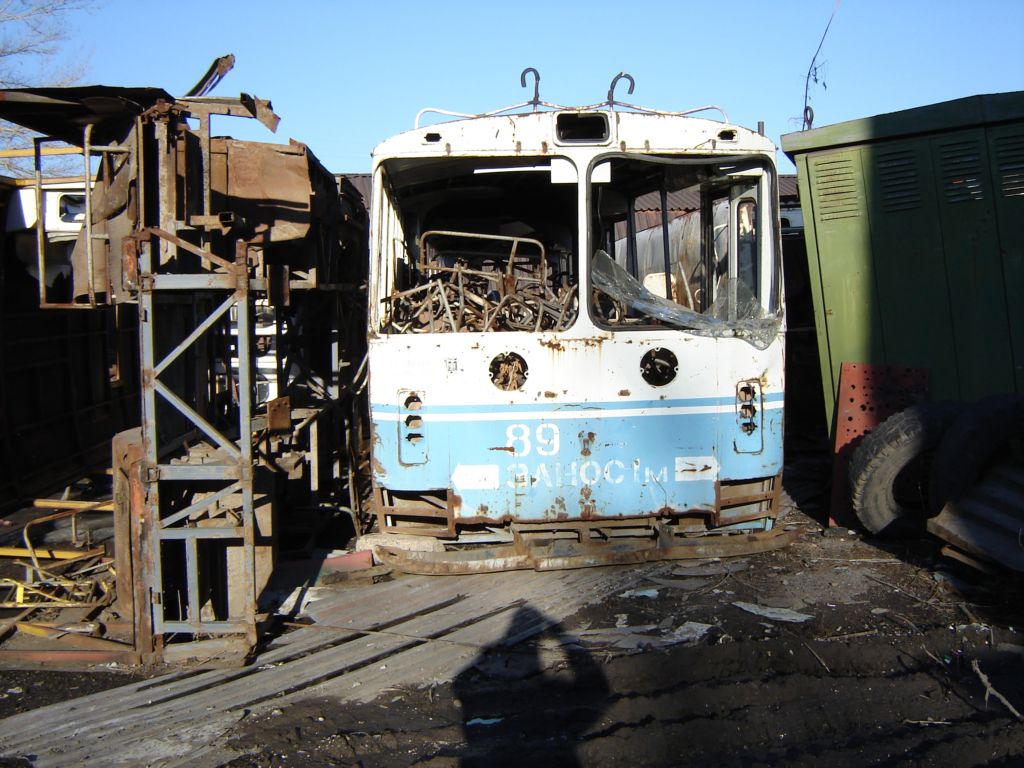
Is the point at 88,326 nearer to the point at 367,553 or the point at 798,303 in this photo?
the point at 367,553

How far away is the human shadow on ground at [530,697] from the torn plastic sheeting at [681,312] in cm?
202

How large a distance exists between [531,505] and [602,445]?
0.58 meters

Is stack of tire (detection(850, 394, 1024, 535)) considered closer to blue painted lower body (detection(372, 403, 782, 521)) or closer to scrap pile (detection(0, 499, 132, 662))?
blue painted lower body (detection(372, 403, 782, 521))

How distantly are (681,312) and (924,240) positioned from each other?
2588 mm

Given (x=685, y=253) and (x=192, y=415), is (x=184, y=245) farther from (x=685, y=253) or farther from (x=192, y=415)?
(x=685, y=253)

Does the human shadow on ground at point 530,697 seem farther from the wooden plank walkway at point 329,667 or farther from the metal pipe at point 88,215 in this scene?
the metal pipe at point 88,215

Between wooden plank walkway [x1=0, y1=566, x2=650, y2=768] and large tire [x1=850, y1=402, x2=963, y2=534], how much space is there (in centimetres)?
167

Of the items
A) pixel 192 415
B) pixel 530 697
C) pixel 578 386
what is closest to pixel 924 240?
pixel 578 386

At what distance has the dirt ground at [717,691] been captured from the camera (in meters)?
3.43

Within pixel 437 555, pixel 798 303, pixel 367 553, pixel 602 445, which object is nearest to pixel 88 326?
pixel 367 553

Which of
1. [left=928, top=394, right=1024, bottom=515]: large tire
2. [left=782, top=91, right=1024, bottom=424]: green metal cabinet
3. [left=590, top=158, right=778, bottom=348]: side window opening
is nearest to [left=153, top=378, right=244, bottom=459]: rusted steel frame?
[left=590, top=158, right=778, bottom=348]: side window opening

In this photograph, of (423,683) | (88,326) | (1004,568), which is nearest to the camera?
(423,683)

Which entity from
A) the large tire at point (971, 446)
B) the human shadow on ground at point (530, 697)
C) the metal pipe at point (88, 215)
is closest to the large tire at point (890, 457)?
the large tire at point (971, 446)

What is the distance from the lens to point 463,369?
5172mm
